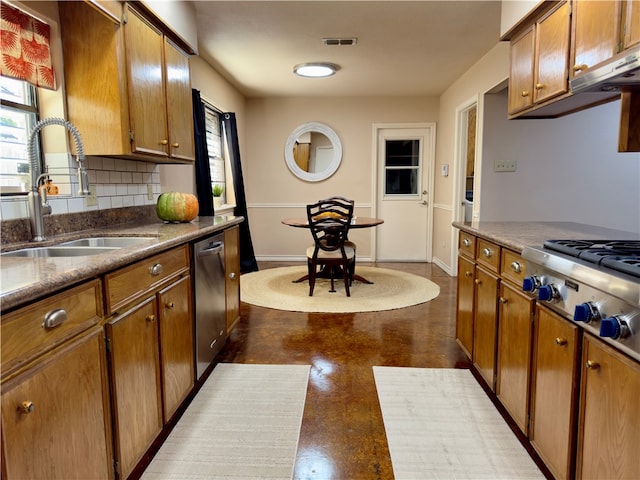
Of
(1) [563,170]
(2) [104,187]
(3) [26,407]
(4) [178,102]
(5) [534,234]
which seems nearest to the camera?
(3) [26,407]

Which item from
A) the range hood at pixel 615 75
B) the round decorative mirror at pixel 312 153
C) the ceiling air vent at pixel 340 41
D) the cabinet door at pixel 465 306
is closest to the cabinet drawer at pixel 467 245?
the cabinet door at pixel 465 306

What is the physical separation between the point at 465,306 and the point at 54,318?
214cm

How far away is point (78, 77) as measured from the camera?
203 centimetres

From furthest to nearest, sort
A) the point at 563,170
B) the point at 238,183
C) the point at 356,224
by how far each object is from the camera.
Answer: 1. the point at 238,183
2. the point at 356,224
3. the point at 563,170

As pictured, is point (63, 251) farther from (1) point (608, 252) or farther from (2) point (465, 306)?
(2) point (465, 306)

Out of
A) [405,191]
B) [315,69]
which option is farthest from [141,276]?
[405,191]

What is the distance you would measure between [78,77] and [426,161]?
472 centimetres

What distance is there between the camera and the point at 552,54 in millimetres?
2035

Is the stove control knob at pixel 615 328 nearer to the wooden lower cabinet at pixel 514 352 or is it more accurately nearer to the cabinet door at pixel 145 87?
the wooden lower cabinet at pixel 514 352

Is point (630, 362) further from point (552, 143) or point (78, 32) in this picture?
point (552, 143)

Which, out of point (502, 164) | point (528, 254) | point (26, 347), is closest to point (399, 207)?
point (502, 164)

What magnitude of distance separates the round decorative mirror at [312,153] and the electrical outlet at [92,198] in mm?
3868

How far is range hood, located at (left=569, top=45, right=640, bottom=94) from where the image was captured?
3.94 feet

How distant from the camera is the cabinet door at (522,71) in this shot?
2250 mm
